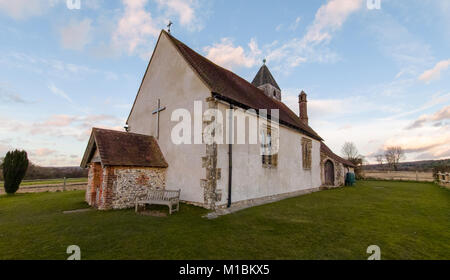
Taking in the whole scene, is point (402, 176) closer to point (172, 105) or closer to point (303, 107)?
point (303, 107)

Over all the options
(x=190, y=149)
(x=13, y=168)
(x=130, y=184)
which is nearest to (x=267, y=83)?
(x=190, y=149)

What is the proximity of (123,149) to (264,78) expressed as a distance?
17.4 meters

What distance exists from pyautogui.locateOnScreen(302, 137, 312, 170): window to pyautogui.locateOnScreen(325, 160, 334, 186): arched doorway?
4723 mm

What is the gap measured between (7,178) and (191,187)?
1726cm

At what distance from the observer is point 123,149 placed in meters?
9.83

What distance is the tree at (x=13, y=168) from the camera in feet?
52.5

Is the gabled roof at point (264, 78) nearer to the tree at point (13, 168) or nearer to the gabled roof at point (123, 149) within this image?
the gabled roof at point (123, 149)

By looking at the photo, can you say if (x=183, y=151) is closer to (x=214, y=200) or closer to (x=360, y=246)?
(x=214, y=200)

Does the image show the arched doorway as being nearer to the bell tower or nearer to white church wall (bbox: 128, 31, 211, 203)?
the bell tower

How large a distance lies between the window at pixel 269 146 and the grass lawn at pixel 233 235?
12.9 feet

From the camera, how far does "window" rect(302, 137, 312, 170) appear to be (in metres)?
16.3
